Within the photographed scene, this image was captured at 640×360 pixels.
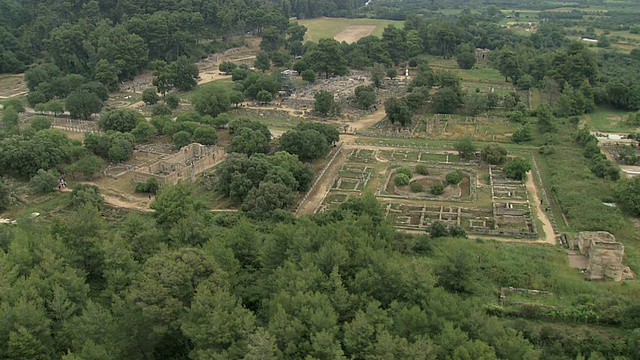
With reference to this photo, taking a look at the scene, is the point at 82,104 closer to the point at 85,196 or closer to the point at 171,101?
the point at 171,101

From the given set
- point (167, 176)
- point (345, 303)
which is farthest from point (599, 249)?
point (167, 176)

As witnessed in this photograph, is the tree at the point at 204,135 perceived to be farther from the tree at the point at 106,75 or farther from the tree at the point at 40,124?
the tree at the point at 106,75

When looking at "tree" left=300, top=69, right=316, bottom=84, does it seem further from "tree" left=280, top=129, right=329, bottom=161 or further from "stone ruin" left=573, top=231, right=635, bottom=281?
"stone ruin" left=573, top=231, right=635, bottom=281

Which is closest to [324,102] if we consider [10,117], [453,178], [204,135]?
[204,135]

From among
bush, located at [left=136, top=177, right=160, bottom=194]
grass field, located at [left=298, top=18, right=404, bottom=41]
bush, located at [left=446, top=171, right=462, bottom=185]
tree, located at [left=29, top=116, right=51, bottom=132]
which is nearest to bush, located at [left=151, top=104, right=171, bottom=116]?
tree, located at [left=29, top=116, right=51, bottom=132]

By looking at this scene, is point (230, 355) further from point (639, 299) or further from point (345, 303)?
point (639, 299)
